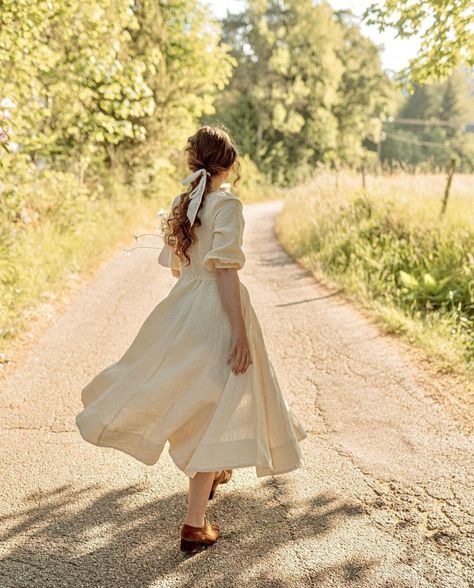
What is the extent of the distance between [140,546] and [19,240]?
6027 millimetres

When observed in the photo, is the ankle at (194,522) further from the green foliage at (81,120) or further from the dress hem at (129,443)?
the green foliage at (81,120)

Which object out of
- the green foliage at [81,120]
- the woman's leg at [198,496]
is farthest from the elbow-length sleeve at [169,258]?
the green foliage at [81,120]

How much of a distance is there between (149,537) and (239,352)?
1.03 metres

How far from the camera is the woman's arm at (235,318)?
2.62 metres

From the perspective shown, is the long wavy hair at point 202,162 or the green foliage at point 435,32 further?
the green foliage at point 435,32

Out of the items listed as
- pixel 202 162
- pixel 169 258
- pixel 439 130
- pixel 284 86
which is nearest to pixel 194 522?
pixel 169 258

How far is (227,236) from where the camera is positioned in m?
2.60

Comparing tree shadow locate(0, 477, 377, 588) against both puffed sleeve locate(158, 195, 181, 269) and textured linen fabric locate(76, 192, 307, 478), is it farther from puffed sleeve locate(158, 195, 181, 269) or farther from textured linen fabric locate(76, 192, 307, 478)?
puffed sleeve locate(158, 195, 181, 269)

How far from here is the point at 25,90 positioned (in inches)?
296

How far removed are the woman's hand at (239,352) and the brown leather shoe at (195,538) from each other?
30.0 inches

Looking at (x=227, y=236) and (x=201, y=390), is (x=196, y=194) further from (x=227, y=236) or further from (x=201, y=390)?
(x=201, y=390)

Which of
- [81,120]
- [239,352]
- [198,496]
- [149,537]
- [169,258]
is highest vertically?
[81,120]

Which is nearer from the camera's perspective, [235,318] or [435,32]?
[235,318]

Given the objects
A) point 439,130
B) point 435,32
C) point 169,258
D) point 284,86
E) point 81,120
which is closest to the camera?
point 169,258
